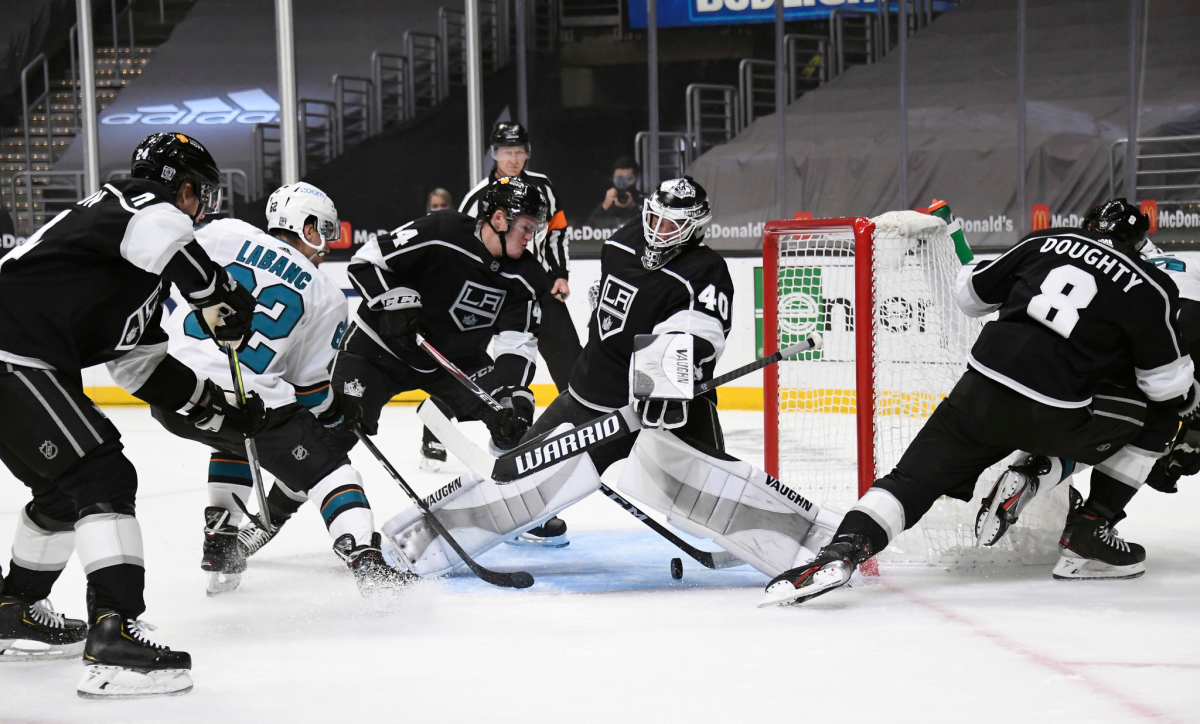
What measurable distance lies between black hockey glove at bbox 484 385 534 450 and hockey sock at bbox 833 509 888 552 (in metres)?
1.03

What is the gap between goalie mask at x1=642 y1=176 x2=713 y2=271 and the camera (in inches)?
108

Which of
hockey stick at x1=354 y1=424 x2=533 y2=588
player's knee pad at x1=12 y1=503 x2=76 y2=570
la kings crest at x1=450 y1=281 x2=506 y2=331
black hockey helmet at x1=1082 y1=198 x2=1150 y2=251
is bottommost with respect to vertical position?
hockey stick at x1=354 y1=424 x2=533 y2=588

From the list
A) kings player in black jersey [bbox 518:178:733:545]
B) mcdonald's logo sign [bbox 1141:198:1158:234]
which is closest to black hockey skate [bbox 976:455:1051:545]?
Answer: kings player in black jersey [bbox 518:178:733:545]

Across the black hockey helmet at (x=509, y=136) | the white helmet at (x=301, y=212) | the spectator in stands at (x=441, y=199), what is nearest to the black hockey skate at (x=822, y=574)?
the white helmet at (x=301, y=212)

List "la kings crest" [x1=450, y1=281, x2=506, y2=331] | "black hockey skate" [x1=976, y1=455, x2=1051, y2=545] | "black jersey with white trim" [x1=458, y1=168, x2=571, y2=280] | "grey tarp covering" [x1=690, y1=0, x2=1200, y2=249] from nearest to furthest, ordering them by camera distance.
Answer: "black hockey skate" [x1=976, y1=455, x2=1051, y2=545], "la kings crest" [x1=450, y1=281, x2=506, y2=331], "black jersey with white trim" [x1=458, y1=168, x2=571, y2=280], "grey tarp covering" [x1=690, y1=0, x2=1200, y2=249]

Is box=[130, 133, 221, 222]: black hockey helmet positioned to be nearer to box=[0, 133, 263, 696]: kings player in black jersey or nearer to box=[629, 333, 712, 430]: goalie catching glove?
box=[0, 133, 263, 696]: kings player in black jersey

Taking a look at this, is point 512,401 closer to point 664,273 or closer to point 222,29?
point 664,273

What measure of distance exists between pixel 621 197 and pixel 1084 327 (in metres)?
4.92

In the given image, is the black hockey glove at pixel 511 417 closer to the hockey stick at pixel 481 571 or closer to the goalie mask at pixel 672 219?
the hockey stick at pixel 481 571

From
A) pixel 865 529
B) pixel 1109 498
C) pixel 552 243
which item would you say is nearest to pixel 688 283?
pixel 865 529

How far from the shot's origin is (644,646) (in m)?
2.39

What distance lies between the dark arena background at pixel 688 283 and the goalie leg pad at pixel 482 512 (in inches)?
1.2

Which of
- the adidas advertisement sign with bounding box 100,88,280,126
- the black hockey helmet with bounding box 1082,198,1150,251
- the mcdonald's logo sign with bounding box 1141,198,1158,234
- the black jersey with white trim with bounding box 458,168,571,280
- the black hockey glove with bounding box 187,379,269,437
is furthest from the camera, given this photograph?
the adidas advertisement sign with bounding box 100,88,280,126

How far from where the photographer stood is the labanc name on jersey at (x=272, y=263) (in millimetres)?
2855
